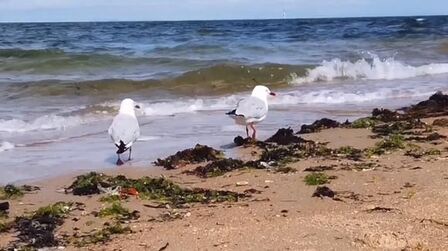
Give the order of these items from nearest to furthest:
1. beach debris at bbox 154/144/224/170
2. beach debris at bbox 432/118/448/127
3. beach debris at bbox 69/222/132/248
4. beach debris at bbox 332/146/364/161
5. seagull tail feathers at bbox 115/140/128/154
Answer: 1. beach debris at bbox 69/222/132/248
2. beach debris at bbox 332/146/364/161
3. beach debris at bbox 154/144/224/170
4. seagull tail feathers at bbox 115/140/128/154
5. beach debris at bbox 432/118/448/127

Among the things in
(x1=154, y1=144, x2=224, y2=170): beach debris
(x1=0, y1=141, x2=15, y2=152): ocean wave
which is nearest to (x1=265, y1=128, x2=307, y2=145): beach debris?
(x1=154, y1=144, x2=224, y2=170): beach debris

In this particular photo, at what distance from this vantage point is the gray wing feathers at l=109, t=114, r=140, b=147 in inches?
274

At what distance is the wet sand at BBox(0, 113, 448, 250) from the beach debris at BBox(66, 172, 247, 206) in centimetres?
13

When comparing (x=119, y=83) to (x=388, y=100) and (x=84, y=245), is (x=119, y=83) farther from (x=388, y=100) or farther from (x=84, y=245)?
(x=84, y=245)

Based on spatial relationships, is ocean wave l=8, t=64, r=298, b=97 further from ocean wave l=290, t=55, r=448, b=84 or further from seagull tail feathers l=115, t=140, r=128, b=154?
seagull tail feathers l=115, t=140, r=128, b=154

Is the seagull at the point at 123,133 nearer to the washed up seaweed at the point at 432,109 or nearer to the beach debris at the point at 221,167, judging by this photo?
the beach debris at the point at 221,167

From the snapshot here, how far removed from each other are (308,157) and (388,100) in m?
5.66

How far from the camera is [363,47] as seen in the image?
86.6 feet

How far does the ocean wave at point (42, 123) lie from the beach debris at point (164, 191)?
3866 millimetres

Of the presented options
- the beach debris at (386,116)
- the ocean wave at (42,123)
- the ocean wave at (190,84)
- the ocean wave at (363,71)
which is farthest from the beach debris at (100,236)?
the ocean wave at (363,71)

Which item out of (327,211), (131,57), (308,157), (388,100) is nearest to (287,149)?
(308,157)

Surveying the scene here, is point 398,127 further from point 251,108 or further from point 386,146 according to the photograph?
point 251,108

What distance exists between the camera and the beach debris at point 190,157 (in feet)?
21.8

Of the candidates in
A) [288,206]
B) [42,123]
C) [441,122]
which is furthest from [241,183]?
[42,123]
